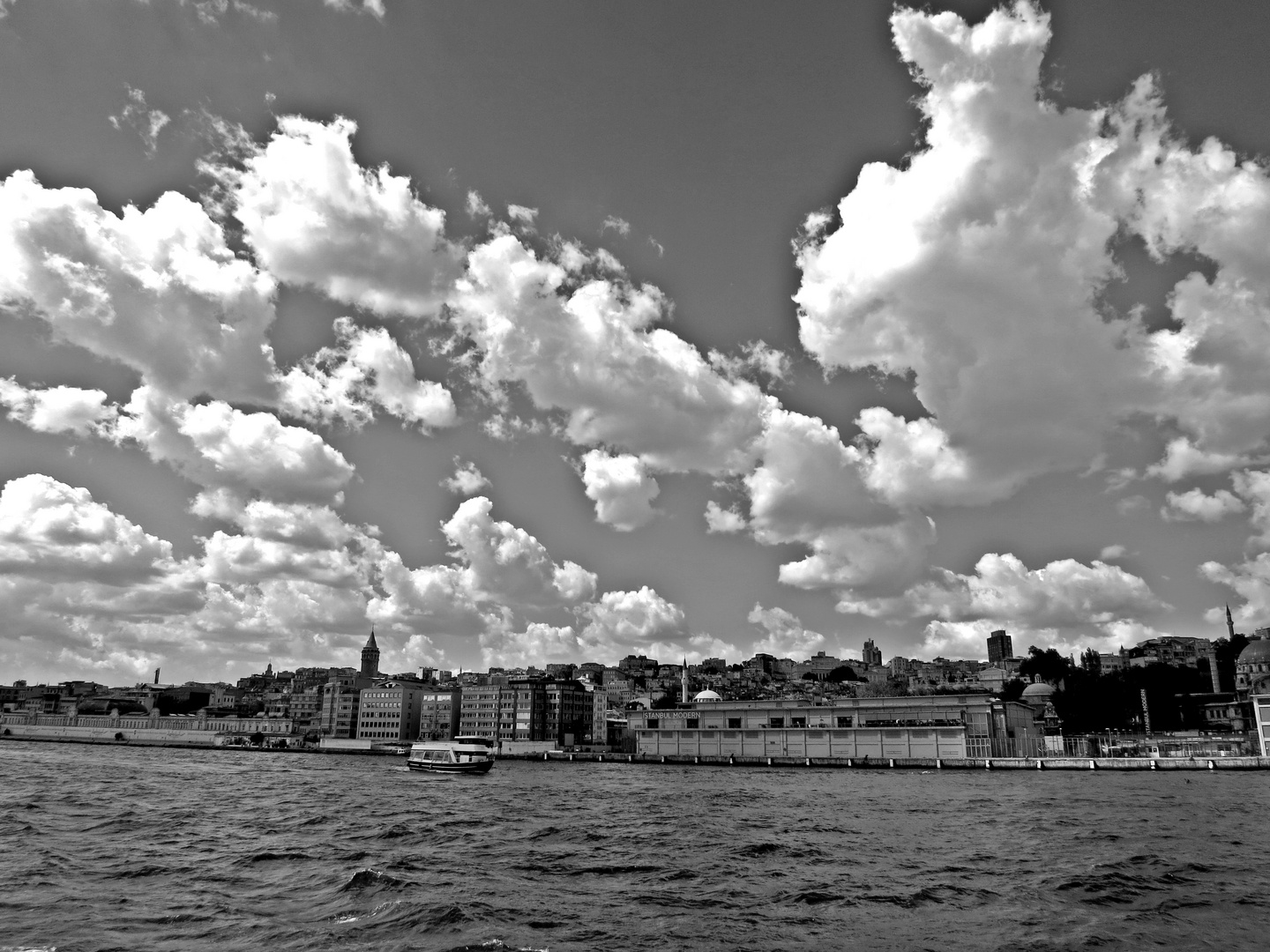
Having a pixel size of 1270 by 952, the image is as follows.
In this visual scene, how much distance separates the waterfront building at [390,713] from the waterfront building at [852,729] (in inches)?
2542

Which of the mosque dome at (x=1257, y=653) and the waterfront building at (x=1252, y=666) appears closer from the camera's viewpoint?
the waterfront building at (x=1252, y=666)

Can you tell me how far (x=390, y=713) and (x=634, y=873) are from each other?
167m

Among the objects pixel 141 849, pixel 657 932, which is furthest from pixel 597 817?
pixel 657 932

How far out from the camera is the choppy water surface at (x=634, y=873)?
74.2ft

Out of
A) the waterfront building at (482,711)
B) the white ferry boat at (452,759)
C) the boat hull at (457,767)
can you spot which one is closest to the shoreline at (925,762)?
the waterfront building at (482,711)

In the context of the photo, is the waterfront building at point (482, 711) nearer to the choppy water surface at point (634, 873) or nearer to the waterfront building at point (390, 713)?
the waterfront building at point (390, 713)

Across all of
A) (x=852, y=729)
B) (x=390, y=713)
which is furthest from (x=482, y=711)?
(x=852, y=729)

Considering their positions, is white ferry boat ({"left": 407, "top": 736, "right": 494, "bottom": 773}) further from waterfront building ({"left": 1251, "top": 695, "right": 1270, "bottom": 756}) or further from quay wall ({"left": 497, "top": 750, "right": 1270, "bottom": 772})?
waterfront building ({"left": 1251, "top": 695, "right": 1270, "bottom": 756})

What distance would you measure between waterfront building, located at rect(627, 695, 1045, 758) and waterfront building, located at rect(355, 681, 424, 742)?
64569 millimetres

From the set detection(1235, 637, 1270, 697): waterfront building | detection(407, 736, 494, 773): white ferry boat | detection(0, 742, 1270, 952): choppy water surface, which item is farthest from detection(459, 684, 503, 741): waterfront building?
detection(1235, 637, 1270, 697): waterfront building

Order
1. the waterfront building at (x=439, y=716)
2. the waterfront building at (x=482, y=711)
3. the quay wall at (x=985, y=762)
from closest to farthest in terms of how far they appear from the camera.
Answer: the quay wall at (x=985, y=762) < the waterfront building at (x=482, y=711) < the waterfront building at (x=439, y=716)

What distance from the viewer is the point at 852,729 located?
122m

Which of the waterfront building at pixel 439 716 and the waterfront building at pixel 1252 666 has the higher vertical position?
the waterfront building at pixel 1252 666

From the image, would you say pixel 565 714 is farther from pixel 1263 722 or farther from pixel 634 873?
pixel 634 873
